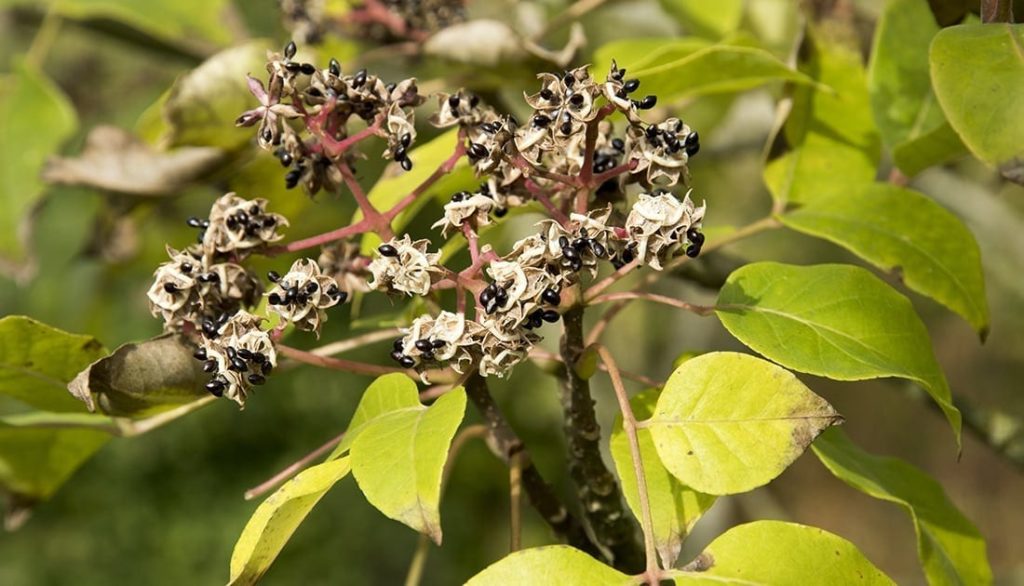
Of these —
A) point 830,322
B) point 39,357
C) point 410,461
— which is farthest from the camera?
point 39,357

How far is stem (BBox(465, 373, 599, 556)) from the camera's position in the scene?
84cm

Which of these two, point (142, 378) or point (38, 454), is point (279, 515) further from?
point (38, 454)

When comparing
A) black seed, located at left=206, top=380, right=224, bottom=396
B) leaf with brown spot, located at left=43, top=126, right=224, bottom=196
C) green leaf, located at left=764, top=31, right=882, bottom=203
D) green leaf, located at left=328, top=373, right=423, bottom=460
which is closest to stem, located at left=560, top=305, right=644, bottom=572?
green leaf, located at left=328, top=373, right=423, bottom=460

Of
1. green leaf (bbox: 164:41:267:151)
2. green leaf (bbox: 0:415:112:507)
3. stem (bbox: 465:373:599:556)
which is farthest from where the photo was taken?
green leaf (bbox: 164:41:267:151)

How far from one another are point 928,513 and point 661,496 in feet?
1.00

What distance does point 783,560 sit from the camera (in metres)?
0.69

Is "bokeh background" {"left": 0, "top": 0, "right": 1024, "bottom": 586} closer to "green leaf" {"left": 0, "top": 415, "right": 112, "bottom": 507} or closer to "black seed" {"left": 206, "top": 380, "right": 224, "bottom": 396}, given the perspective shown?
"green leaf" {"left": 0, "top": 415, "right": 112, "bottom": 507}

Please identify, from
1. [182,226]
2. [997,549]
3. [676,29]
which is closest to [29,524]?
[182,226]

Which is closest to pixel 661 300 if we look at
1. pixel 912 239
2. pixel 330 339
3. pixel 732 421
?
pixel 732 421

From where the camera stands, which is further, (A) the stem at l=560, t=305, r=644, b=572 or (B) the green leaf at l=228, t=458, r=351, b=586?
(A) the stem at l=560, t=305, r=644, b=572

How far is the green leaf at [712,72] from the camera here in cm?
94

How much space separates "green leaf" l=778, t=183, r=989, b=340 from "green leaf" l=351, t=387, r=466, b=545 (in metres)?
0.42

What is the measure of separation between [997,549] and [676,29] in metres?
5.45

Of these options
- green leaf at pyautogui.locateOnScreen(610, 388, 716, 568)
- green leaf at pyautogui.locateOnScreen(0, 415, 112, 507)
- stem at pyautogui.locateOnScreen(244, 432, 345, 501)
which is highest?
green leaf at pyautogui.locateOnScreen(610, 388, 716, 568)
